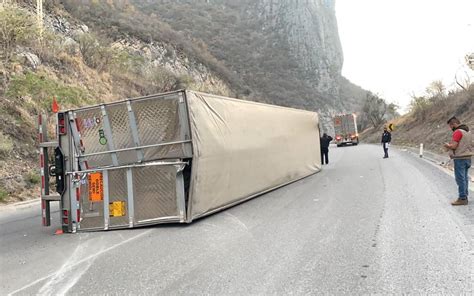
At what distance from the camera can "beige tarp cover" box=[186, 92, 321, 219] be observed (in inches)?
328

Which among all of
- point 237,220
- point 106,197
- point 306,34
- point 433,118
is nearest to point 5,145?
point 106,197

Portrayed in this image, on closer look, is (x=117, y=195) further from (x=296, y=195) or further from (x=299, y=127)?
(x=299, y=127)

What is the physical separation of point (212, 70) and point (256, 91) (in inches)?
541

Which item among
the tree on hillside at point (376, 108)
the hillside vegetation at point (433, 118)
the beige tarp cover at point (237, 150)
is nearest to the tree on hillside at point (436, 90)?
the hillside vegetation at point (433, 118)

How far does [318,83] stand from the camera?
79.4 metres

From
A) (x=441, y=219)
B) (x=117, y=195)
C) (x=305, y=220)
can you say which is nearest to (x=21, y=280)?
(x=117, y=195)

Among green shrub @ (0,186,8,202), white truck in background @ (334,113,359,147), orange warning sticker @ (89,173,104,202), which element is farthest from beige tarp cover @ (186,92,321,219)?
white truck in background @ (334,113,359,147)

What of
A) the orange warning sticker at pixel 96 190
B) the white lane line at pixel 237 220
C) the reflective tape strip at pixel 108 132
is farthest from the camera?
the reflective tape strip at pixel 108 132

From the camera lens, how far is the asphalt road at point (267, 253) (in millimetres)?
4688

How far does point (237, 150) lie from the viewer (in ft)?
32.9

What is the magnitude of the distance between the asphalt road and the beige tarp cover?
579 millimetres

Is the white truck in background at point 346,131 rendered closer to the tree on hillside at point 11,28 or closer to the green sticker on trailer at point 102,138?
the tree on hillside at point 11,28

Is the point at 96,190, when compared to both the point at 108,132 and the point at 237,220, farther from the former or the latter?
the point at 237,220

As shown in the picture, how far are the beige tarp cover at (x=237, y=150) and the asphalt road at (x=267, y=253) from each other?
0.58 meters
